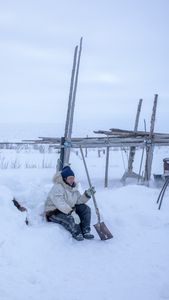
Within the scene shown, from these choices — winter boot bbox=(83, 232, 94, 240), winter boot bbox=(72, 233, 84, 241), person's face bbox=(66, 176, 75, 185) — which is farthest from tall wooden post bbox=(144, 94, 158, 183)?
winter boot bbox=(72, 233, 84, 241)

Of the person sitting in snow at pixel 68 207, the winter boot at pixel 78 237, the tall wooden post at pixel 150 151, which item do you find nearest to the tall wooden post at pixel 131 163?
the tall wooden post at pixel 150 151

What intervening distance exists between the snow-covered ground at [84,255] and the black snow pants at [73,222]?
0.14 meters

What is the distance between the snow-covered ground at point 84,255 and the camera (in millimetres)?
4899

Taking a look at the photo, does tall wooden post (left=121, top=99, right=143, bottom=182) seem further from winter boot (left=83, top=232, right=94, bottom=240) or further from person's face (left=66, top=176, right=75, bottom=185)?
winter boot (left=83, top=232, right=94, bottom=240)

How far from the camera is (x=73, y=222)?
707 centimetres

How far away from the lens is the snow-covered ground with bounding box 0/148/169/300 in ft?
16.1

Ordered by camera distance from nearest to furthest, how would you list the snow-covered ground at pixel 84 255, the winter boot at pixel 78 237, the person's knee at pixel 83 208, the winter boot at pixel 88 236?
the snow-covered ground at pixel 84 255 < the winter boot at pixel 78 237 < the winter boot at pixel 88 236 < the person's knee at pixel 83 208

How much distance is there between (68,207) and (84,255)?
1.19m

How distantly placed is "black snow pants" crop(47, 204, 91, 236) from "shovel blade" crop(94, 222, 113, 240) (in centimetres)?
19

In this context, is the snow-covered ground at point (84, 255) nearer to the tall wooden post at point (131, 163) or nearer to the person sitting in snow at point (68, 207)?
the person sitting in snow at point (68, 207)

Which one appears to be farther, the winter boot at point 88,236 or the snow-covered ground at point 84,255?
the winter boot at point 88,236

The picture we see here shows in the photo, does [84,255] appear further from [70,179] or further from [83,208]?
[70,179]

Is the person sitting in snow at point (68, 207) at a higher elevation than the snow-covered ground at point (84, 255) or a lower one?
higher

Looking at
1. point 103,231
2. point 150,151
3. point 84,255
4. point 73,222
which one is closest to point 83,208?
point 73,222
